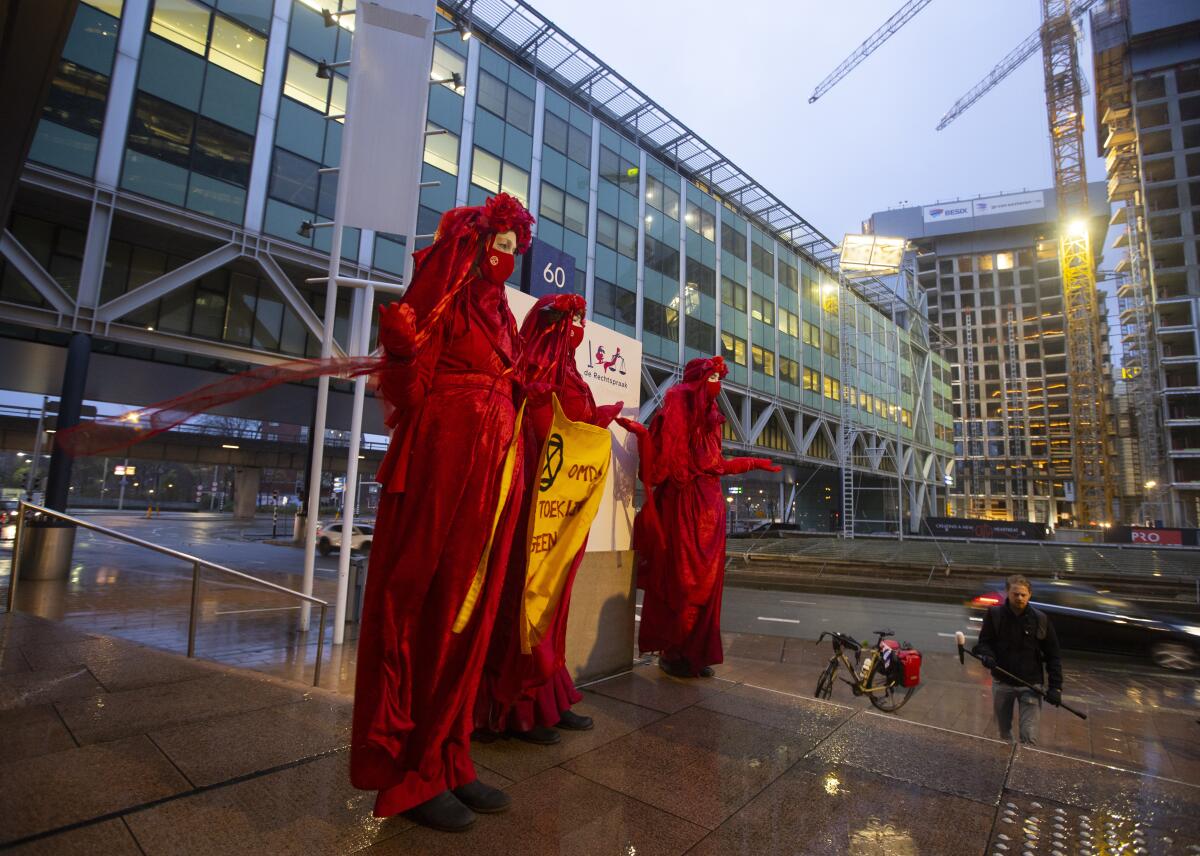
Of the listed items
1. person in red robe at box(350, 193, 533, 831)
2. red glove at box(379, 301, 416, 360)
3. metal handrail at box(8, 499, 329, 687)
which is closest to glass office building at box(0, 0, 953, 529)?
metal handrail at box(8, 499, 329, 687)

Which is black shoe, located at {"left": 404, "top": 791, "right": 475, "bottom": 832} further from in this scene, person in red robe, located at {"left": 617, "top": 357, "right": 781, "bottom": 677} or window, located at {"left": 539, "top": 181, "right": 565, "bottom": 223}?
window, located at {"left": 539, "top": 181, "right": 565, "bottom": 223}

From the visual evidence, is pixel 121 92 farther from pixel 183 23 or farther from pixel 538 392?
pixel 538 392

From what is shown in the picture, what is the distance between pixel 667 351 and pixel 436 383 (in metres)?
26.1

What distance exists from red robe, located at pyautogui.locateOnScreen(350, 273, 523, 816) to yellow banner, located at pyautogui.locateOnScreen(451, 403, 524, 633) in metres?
0.02

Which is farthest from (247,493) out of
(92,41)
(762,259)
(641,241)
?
(762,259)

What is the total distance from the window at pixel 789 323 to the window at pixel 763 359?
2.50 m

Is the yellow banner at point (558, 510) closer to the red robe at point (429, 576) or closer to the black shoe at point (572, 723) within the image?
the red robe at point (429, 576)

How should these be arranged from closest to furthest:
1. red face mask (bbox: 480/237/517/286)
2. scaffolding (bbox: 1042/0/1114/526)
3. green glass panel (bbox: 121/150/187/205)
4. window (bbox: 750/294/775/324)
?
red face mask (bbox: 480/237/517/286) < green glass panel (bbox: 121/150/187/205) < window (bbox: 750/294/775/324) < scaffolding (bbox: 1042/0/1114/526)

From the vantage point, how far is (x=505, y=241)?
8.95 feet

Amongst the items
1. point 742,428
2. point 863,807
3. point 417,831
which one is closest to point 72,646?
point 417,831

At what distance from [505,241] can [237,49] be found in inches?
722

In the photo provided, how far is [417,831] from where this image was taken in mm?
2172

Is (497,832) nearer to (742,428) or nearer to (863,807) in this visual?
(863,807)

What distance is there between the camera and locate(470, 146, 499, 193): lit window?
840 inches
